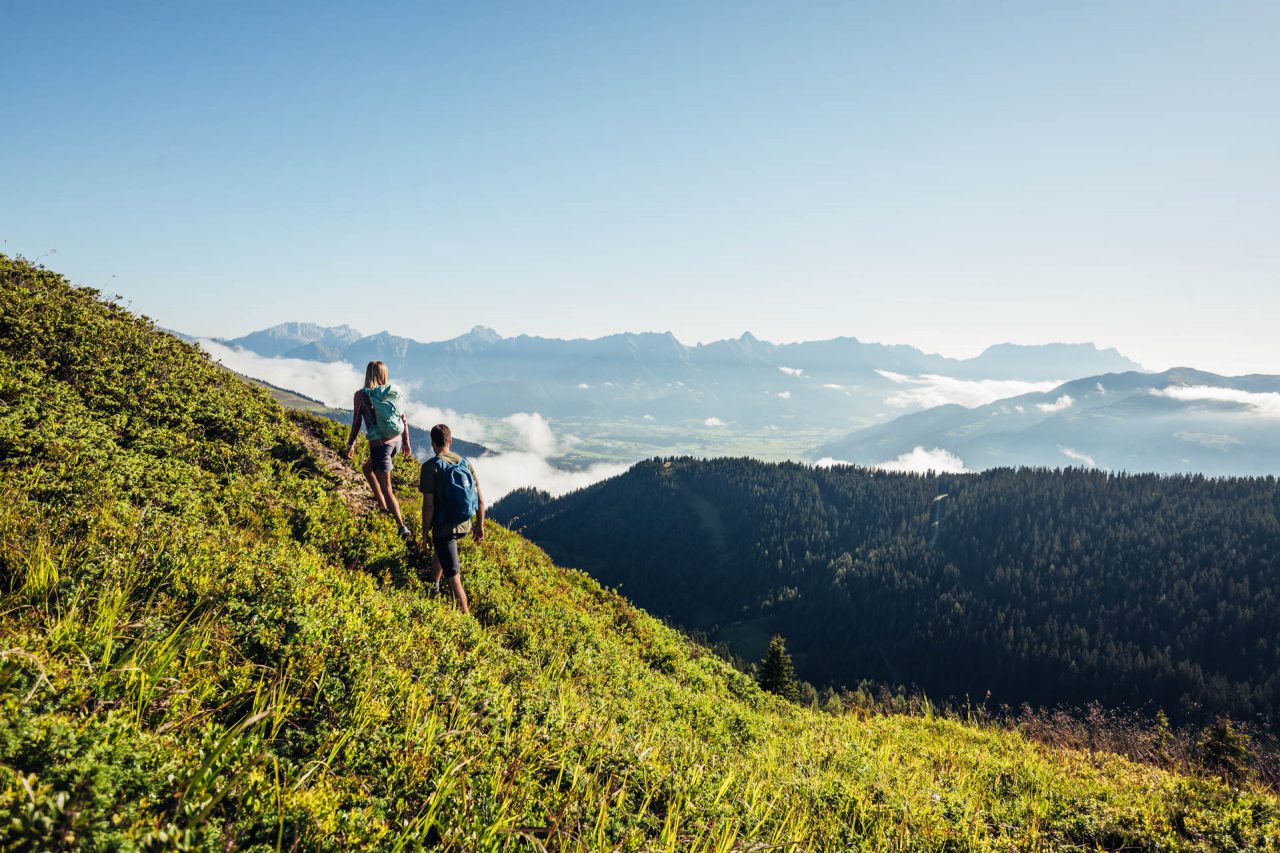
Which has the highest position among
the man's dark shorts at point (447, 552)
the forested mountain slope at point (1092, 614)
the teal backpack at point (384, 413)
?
the teal backpack at point (384, 413)

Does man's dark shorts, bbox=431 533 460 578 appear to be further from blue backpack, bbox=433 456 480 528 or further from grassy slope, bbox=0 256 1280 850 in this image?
grassy slope, bbox=0 256 1280 850

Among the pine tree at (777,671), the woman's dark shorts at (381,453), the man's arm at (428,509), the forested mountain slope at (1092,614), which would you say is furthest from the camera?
the forested mountain slope at (1092,614)

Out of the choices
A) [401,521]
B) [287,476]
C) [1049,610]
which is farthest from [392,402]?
[1049,610]

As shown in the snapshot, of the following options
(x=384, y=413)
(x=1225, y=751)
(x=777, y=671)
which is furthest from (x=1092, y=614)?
(x=384, y=413)

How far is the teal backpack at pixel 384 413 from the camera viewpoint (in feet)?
34.2

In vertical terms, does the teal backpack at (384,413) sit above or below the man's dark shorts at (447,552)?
above

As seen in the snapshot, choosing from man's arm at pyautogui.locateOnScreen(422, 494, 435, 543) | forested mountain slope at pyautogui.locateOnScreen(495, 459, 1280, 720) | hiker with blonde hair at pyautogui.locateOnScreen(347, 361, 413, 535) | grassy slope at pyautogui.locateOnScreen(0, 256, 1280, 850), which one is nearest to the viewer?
grassy slope at pyautogui.locateOnScreen(0, 256, 1280, 850)

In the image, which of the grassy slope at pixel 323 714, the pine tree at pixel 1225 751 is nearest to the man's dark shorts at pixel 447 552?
the grassy slope at pixel 323 714

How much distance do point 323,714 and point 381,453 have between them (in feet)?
24.7

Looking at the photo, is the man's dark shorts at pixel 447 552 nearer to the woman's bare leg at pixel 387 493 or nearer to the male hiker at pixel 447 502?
the male hiker at pixel 447 502

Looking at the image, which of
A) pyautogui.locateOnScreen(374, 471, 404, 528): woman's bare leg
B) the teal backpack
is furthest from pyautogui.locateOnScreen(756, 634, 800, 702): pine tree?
the teal backpack

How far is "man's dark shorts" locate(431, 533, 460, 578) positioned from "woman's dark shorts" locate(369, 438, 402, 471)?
288 centimetres

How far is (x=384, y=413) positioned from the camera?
10.4 m

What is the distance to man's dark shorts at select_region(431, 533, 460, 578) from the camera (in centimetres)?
870
